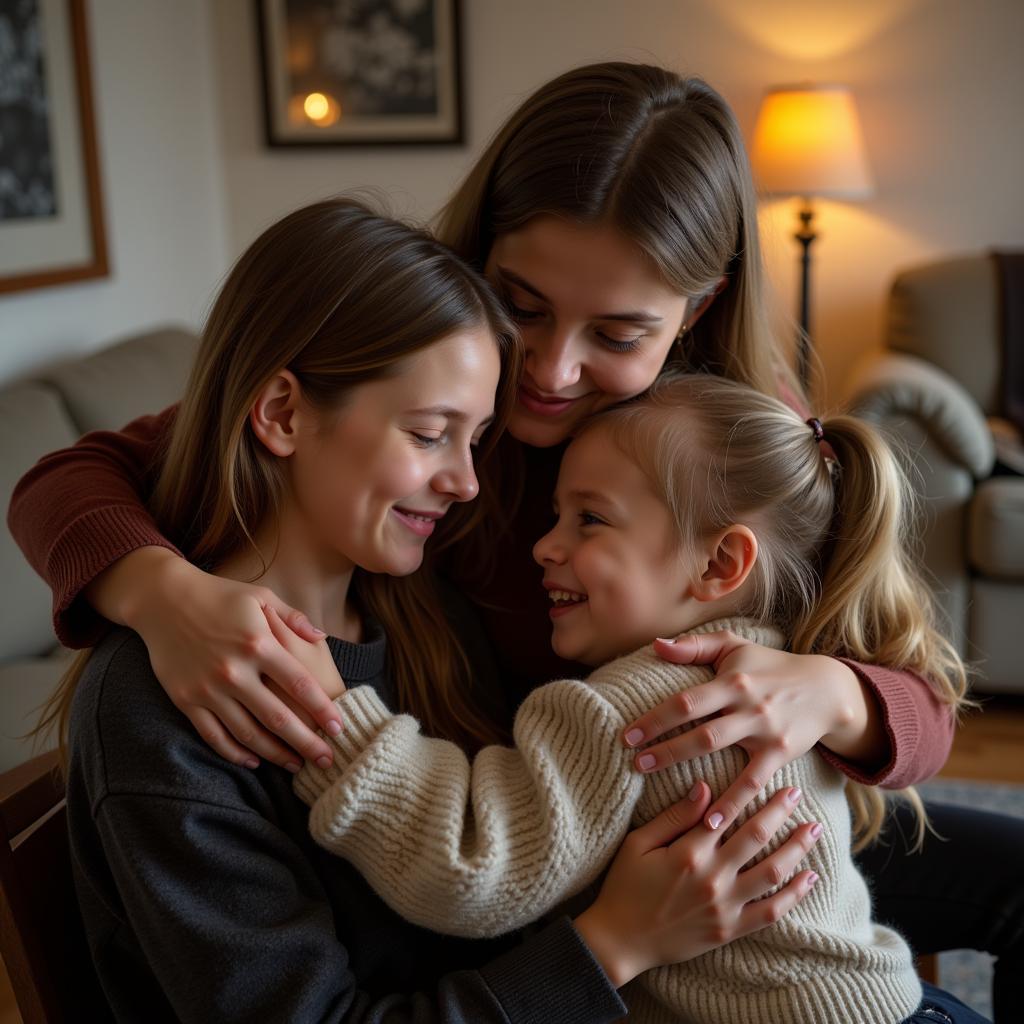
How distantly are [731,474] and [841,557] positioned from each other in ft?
0.51

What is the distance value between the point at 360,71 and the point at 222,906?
138 inches

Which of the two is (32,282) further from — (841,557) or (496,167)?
(841,557)

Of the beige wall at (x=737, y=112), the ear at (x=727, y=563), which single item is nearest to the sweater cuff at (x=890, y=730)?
the ear at (x=727, y=563)

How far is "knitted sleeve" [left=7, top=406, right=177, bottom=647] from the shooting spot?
1052 mm

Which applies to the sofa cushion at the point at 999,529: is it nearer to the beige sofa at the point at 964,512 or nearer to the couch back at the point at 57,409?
the beige sofa at the point at 964,512

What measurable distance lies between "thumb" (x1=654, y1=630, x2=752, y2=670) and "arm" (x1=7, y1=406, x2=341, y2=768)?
312 millimetres

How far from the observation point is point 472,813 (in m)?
0.98

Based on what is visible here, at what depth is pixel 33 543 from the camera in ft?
3.82

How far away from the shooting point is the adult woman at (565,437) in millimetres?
955

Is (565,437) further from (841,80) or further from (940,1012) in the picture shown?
(841,80)

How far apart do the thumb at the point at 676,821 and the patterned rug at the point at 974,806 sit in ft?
4.21

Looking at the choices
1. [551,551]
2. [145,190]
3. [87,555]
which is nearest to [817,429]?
[551,551]

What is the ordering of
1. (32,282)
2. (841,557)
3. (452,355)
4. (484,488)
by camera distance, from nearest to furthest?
(452,355) < (841,557) < (484,488) < (32,282)

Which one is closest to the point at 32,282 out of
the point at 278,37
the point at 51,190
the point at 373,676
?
the point at 51,190
